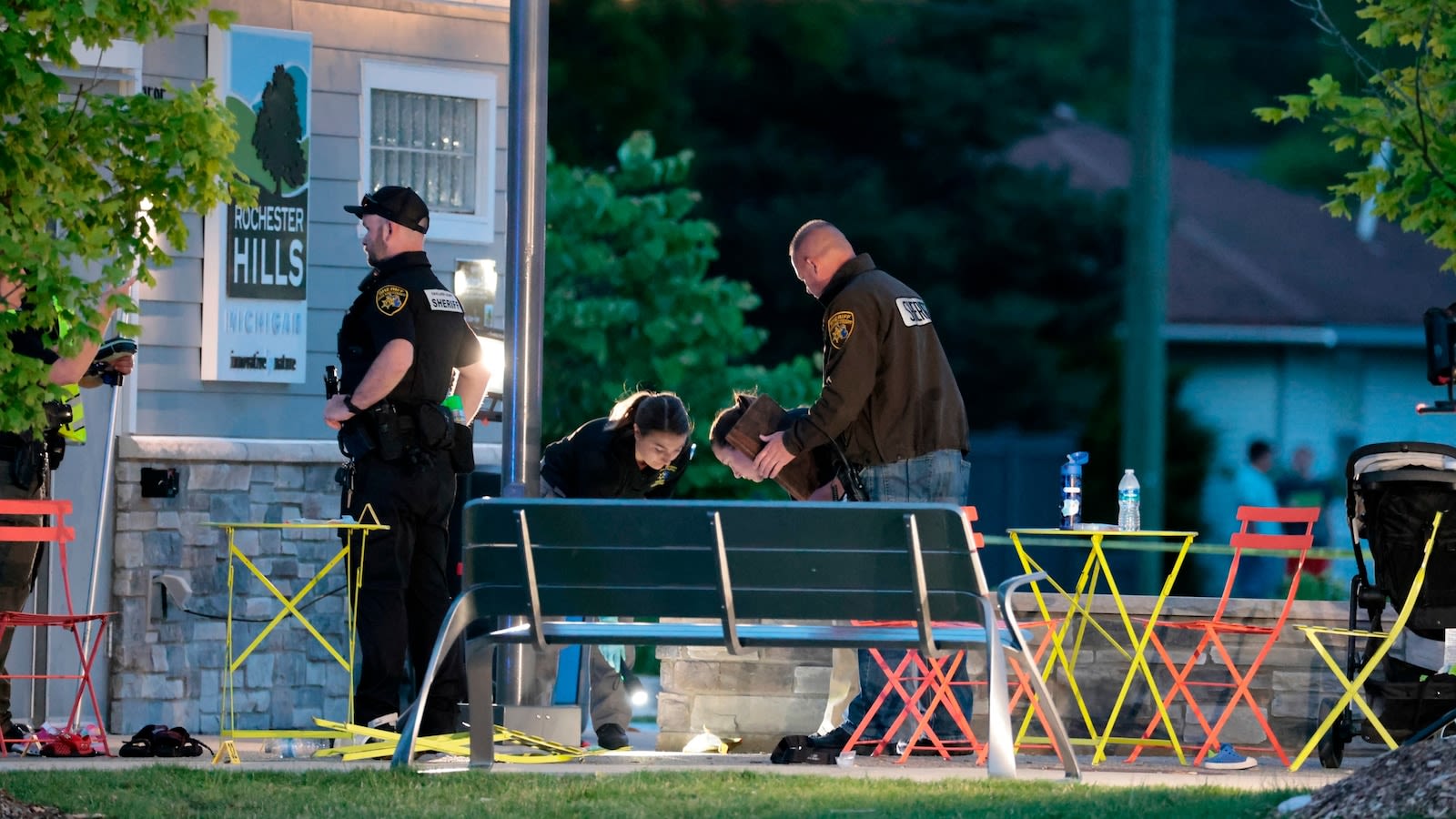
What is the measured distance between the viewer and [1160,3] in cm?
1348

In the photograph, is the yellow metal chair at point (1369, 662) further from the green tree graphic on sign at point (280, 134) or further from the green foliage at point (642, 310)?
the green foliage at point (642, 310)

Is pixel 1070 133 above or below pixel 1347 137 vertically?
above

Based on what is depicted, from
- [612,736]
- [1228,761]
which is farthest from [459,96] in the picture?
[1228,761]

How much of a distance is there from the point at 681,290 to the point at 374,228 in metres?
12.9

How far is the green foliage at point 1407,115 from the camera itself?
405 inches

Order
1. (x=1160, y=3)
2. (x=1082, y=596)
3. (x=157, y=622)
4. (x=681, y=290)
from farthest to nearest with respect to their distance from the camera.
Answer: (x=681, y=290)
(x=1160, y=3)
(x=157, y=622)
(x=1082, y=596)

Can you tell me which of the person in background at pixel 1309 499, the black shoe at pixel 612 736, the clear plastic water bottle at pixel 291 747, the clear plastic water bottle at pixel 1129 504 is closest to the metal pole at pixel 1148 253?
the person in background at pixel 1309 499

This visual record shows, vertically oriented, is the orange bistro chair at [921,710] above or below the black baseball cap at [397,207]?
below

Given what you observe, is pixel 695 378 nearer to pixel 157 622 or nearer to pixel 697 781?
pixel 157 622

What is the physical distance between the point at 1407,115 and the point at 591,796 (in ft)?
19.3

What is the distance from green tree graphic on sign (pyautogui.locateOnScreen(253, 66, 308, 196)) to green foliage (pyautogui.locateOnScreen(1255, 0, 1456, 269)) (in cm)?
443

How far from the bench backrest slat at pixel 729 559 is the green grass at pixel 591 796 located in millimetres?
488

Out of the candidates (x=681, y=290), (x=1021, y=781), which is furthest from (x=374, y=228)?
(x=681, y=290)

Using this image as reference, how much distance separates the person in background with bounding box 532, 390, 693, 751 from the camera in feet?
29.4
